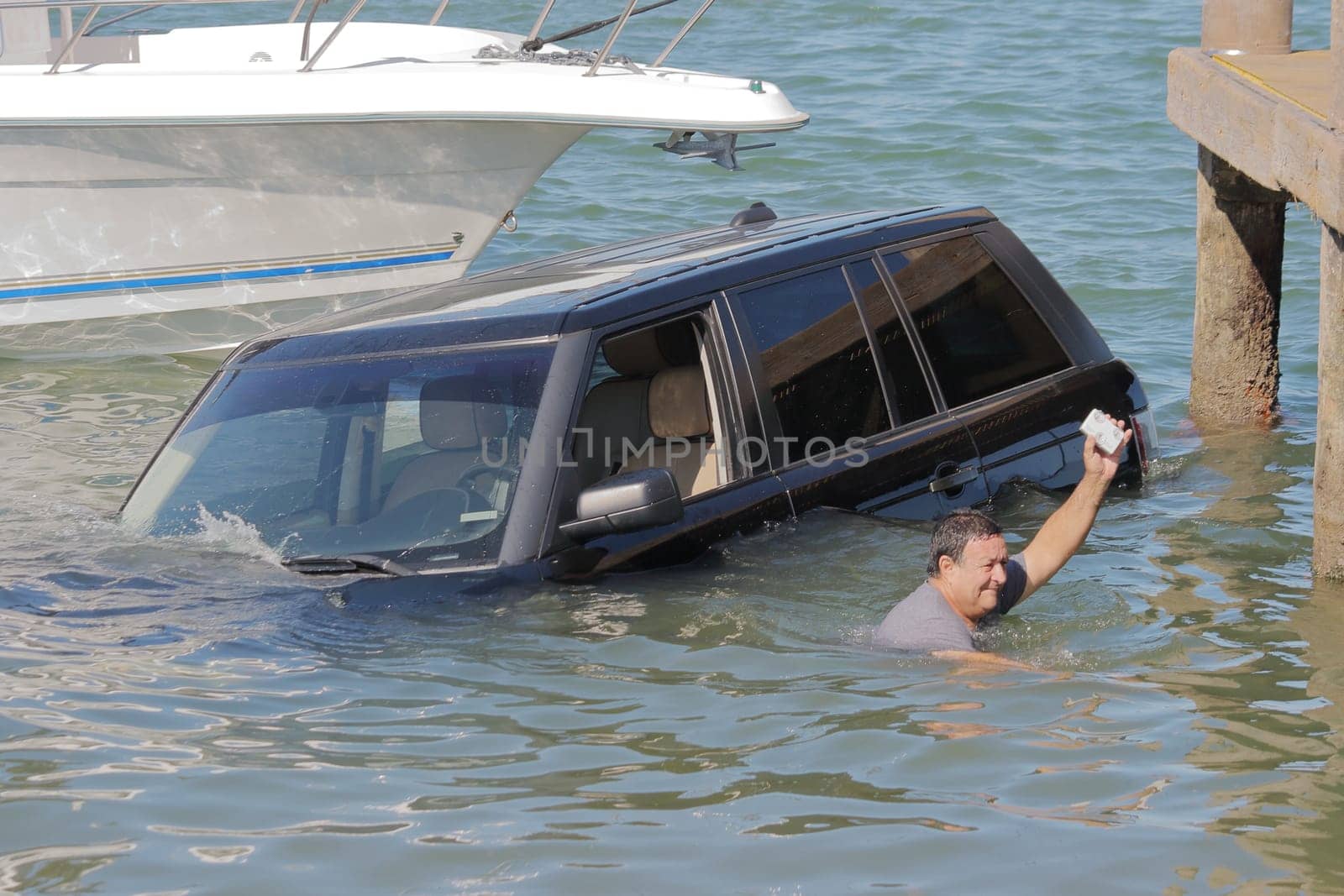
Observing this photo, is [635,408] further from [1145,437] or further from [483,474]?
[1145,437]

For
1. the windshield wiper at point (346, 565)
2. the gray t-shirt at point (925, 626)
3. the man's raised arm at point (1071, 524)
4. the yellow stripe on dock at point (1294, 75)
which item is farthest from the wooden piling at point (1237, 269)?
the windshield wiper at point (346, 565)

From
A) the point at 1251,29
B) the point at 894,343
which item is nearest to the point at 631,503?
the point at 894,343

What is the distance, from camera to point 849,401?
597 centimetres

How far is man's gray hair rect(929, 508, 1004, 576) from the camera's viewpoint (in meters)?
5.16

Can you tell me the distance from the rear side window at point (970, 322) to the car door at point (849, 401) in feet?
0.41

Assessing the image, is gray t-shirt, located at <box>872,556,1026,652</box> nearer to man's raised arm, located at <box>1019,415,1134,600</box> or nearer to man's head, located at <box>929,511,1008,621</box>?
man's head, located at <box>929,511,1008,621</box>

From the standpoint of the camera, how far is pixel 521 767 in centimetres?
436

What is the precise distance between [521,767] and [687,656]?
0.93 metres

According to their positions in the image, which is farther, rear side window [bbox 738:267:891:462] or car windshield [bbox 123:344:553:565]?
rear side window [bbox 738:267:891:462]

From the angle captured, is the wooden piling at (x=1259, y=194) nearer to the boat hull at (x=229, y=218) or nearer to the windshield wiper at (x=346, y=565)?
the windshield wiper at (x=346, y=565)

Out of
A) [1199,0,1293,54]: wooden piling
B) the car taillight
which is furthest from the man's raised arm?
[1199,0,1293,54]: wooden piling

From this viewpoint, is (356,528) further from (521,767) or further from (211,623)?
(521,767)

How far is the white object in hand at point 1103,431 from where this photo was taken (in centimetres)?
527

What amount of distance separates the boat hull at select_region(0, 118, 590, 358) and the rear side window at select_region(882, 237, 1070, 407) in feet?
14.4
